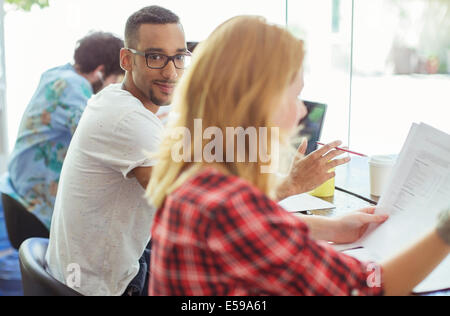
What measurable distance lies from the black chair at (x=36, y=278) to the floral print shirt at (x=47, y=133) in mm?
1019

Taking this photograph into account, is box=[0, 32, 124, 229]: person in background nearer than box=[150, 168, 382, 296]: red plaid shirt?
No

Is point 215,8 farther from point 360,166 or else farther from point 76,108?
point 360,166

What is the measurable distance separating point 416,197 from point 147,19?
849 millimetres

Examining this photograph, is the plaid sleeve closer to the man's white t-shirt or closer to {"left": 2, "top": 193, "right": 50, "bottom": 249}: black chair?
the man's white t-shirt

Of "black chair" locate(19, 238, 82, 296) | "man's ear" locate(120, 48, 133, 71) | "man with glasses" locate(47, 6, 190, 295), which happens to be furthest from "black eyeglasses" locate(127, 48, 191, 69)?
"black chair" locate(19, 238, 82, 296)

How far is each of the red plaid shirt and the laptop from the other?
0.96 metres

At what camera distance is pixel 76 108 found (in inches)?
85.2

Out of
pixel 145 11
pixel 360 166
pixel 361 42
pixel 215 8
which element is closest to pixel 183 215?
pixel 145 11

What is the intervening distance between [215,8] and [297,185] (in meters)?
2.37

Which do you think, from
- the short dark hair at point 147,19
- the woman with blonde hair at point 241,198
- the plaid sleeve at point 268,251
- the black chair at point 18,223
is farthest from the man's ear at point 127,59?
the plaid sleeve at point 268,251

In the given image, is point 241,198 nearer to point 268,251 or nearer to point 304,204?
point 268,251

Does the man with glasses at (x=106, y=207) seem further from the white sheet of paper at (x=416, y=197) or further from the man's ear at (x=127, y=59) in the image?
the white sheet of paper at (x=416, y=197)

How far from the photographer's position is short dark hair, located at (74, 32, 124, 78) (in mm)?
2330

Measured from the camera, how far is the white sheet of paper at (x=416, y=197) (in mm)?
1025
